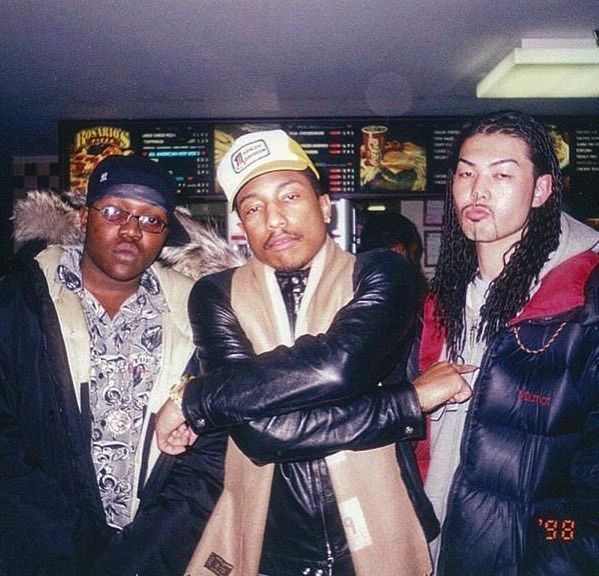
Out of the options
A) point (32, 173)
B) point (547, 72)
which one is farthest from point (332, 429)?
point (32, 173)

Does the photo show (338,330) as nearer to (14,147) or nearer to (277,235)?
(277,235)

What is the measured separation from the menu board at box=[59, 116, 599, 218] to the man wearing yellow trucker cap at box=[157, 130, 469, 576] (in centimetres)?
372

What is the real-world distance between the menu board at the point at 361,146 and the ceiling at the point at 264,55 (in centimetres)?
11

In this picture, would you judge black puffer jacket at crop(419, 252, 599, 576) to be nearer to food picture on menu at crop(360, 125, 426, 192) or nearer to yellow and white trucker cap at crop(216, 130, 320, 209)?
yellow and white trucker cap at crop(216, 130, 320, 209)

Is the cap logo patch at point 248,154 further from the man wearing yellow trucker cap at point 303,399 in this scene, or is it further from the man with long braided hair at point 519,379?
the man with long braided hair at point 519,379

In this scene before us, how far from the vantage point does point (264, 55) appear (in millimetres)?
3820

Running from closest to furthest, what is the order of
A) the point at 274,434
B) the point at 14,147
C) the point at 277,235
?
the point at 274,434, the point at 277,235, the point at 14,147

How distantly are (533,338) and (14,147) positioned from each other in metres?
6.66

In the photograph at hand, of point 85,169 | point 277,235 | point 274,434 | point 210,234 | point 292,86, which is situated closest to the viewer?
point 274,434

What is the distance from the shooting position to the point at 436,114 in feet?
17.4

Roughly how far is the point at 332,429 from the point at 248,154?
765mm

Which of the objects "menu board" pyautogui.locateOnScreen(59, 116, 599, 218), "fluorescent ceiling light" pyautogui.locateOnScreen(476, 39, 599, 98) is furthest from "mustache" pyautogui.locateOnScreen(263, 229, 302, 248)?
"menu board" pyautogui.locateOnScreen(59, 116, 599, 218)

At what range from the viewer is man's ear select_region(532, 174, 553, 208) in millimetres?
1615

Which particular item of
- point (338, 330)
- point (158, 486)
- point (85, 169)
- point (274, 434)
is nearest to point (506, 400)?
point (338, 330)
